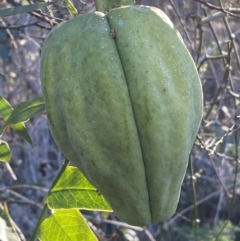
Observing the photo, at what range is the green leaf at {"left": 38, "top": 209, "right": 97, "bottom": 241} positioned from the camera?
112cm

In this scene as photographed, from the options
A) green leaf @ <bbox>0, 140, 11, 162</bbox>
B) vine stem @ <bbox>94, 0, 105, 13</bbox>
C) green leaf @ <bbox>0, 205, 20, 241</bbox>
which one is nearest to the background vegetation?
green leaf @ <bbox>0, 140, 11, 162</bbox>

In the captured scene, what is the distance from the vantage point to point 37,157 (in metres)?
3.40

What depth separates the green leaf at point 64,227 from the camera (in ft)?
3.66

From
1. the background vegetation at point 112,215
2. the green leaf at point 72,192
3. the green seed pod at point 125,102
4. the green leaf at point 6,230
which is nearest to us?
the green seed pod at point 125,102

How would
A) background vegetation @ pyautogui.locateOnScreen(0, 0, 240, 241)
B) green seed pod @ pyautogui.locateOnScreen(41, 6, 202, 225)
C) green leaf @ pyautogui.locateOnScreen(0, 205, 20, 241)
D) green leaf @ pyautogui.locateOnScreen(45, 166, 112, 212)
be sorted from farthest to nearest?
background vegetation @ pyautogui.locateOnScreen(0, 0, 240, 241)
green leaf @ pyautogui.locateOnScreen(45, 166, 112, 212)
green leaf @ pyautogui.locateOnScreen(0, 205, 20, 241)
green seed pod @ pyautogui.locateOnScreen(41, 6, 202, 225)

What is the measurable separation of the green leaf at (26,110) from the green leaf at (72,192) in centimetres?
17

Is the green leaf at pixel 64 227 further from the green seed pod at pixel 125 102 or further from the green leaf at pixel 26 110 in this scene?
the green seed pod at pixel 125 102

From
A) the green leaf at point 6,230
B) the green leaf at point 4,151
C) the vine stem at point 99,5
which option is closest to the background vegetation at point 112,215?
the green leaf at point 4,151

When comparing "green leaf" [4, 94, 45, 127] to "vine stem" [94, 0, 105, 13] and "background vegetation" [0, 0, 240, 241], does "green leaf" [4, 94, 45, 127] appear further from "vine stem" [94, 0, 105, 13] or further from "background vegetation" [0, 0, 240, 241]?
"background vegetation" [0, 0, 240, 241]

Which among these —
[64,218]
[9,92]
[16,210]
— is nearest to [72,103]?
[64,218]

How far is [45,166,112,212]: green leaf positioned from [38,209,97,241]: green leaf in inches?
1.4

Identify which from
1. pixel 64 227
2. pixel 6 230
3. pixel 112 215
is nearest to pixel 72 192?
pixel 64 227

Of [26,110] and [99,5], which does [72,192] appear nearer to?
[26,110]

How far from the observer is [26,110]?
979 mm
